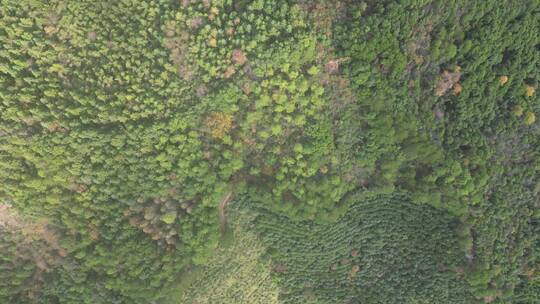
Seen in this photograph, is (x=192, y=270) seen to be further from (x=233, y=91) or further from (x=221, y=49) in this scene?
(x=221, y=49)

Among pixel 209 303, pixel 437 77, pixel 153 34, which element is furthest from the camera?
pixel 209 303

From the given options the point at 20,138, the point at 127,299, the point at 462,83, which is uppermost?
the point at 462,83

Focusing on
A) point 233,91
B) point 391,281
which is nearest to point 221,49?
point 233,91

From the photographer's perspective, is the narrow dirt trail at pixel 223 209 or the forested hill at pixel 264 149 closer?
the forested hill at pixel 264 149

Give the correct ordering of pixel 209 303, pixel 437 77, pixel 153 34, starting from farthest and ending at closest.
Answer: pixel 209 303
pixel 437 77
pixel 153 34

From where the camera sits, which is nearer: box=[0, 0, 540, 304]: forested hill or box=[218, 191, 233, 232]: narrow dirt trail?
box=[0, 0, 540, 304]: forested hill

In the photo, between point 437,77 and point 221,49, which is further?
point 437,77

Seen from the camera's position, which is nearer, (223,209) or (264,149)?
(264,149)

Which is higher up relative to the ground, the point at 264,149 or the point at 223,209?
the point at 264,149
